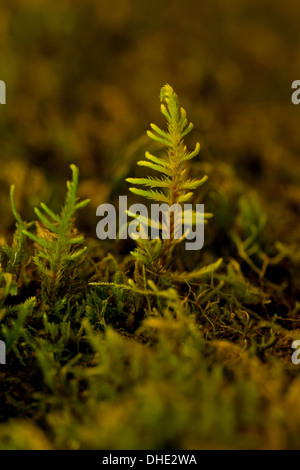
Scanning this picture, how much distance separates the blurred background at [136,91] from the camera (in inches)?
52.1

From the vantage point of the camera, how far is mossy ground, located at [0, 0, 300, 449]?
58 centimetres

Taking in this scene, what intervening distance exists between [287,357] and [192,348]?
20cm

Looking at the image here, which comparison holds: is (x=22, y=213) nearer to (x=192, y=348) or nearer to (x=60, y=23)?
(x=192, y=348)

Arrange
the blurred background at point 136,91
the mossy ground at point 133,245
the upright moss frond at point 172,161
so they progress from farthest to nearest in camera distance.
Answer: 1. the blurred background at point 136,91
2. the upright moss frond at point 172,161
3. the mossy ground at point 133,245

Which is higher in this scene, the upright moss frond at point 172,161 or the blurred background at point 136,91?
the blurred background at point 136,91

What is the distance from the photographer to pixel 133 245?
1070mm

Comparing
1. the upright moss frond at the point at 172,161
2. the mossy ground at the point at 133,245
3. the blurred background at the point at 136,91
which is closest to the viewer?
the mossy ground at the point at 133,245

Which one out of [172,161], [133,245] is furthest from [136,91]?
[172,161]

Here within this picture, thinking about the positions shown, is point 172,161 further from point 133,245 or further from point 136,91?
point 136,91

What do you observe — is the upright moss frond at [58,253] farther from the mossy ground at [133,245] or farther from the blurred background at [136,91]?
the blurred background at [136,91]

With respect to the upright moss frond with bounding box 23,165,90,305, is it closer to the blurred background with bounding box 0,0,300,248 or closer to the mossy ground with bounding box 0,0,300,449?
the mossy ground with bounding box 0,0,300,449

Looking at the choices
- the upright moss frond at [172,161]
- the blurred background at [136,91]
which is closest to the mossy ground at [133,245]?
the blurred background at [136,91]

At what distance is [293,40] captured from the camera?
207 centimetres
